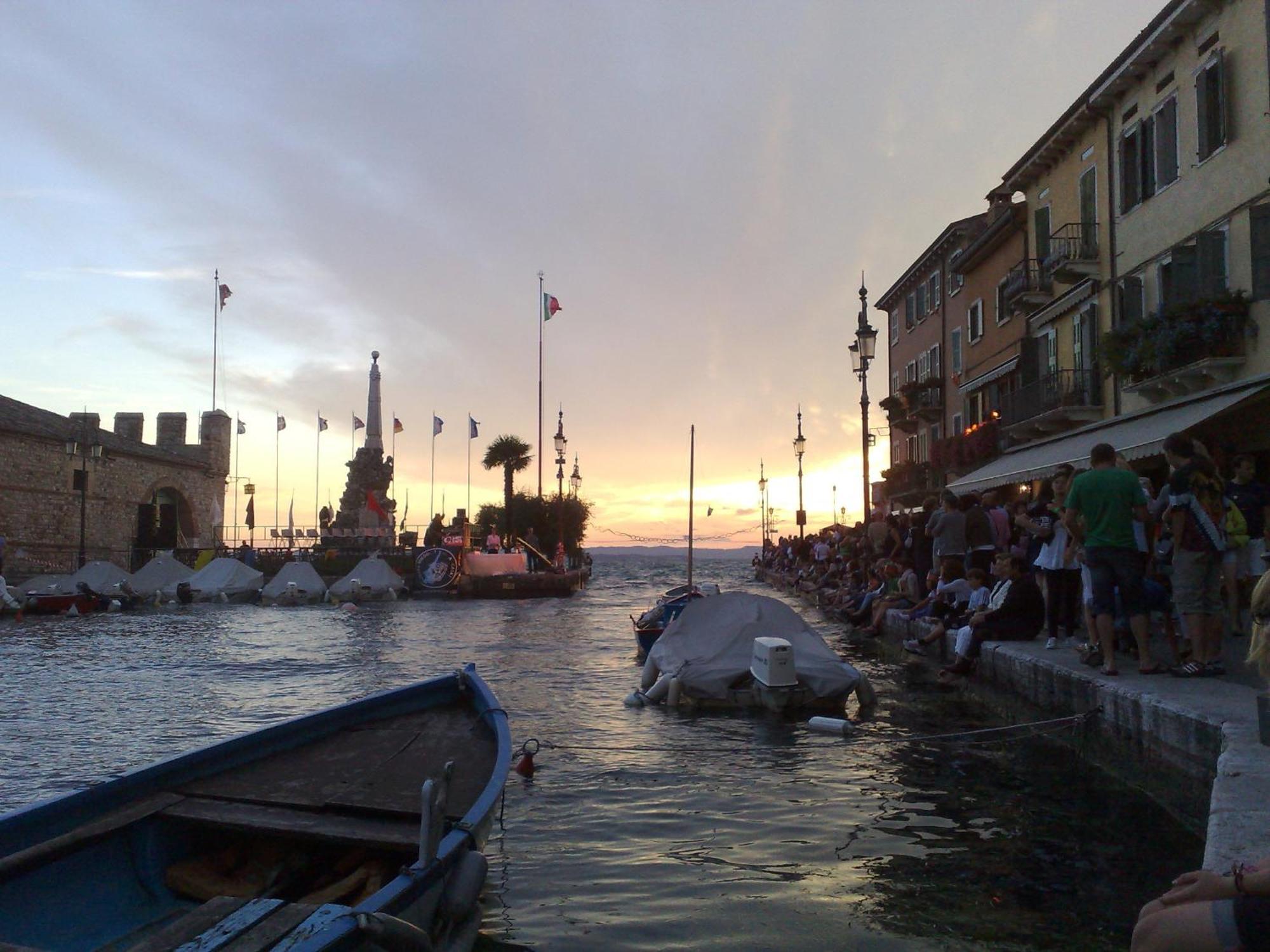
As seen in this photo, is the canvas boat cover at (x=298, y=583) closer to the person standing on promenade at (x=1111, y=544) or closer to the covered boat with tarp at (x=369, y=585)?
the covered boat with tarp at (x=369, y=585)

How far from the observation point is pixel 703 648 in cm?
1212

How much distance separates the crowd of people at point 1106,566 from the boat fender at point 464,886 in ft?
11.2

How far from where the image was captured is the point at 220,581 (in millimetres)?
36344

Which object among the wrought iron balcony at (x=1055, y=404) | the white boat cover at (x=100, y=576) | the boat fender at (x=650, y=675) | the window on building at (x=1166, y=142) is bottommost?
the boat fender at (x=650, y=675)

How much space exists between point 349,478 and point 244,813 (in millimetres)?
54167

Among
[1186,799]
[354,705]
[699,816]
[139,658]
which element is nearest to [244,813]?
[354,705]

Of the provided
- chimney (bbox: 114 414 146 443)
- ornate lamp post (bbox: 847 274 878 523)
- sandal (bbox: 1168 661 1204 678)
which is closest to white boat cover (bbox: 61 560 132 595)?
chimney (bbox: 114 414 146 443)

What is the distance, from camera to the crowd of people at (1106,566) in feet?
27.6

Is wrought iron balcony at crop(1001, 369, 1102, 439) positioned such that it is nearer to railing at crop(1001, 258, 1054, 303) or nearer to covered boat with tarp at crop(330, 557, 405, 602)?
railing at crop(1001, 258, 1054, 303)

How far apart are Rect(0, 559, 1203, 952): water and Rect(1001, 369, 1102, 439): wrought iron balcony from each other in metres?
11.0

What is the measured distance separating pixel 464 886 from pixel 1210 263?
1766 centimetres

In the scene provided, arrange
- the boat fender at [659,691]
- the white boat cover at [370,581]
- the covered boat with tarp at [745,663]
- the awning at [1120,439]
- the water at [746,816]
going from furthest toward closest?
the white boat cover at [370,581], the awning at [1120,439], the boat fender at [659,691], the covered boat with tarp at [745,663], the water at [746,816]

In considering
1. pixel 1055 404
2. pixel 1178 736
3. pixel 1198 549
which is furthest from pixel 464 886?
pixel 1055 404

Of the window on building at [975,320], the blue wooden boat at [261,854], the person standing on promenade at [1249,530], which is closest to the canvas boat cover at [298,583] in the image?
the window on building at [975,320]
